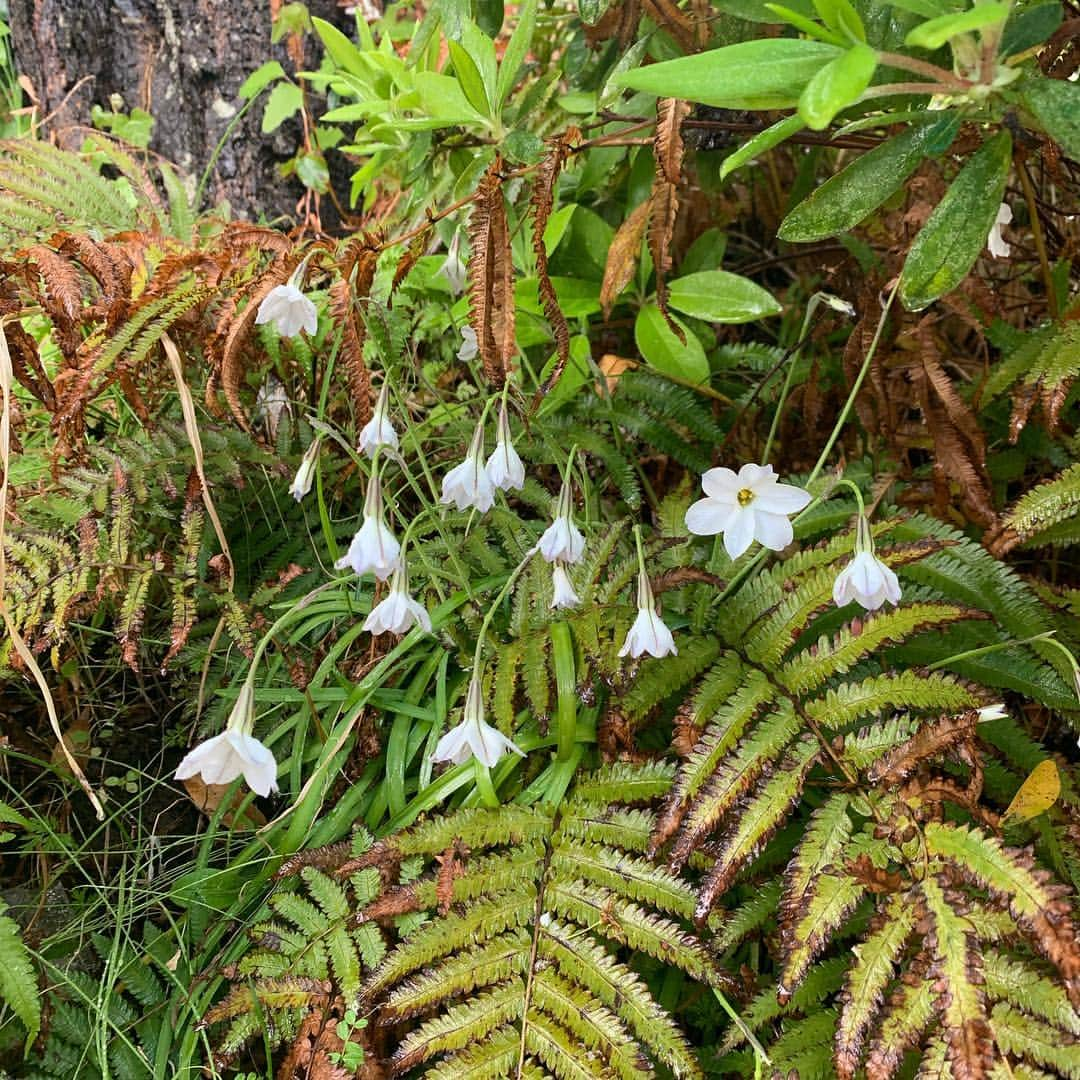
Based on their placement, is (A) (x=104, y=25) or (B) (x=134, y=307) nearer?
(B) (x=134, y=307)

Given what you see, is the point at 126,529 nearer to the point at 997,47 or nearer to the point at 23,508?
the point at 23,508

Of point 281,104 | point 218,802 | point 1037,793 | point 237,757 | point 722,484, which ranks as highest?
point 281,104

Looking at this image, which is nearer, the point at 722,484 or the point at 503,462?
the point at 722,484

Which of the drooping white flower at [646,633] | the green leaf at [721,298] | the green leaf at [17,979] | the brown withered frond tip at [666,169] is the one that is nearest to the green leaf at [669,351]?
the green leaf at [721,298]

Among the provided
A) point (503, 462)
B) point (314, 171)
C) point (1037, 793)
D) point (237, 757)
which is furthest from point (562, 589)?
point (314, 171)

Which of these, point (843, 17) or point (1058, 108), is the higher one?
point (843, 17)

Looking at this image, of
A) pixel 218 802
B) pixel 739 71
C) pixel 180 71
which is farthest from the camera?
pixel 180 71

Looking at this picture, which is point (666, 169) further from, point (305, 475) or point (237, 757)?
point (237, 757)

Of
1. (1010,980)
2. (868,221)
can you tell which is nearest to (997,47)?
(868,221)

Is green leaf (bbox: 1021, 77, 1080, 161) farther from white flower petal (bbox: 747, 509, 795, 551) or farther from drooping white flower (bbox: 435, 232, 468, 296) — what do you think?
drooping white flower (bbox: 435, 232, 468, 296)
